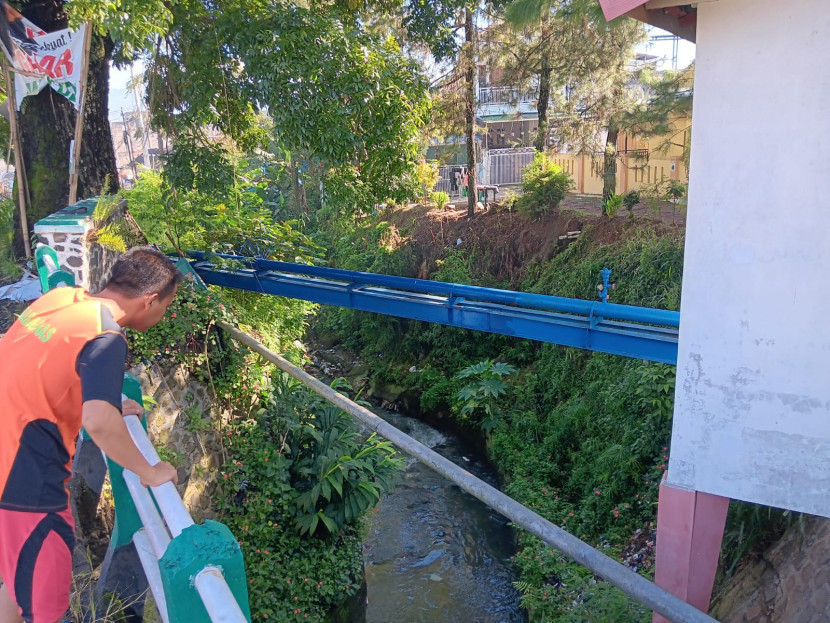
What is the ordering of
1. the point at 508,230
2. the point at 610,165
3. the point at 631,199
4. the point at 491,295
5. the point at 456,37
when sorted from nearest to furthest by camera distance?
the point at 491,295
the point at 631,199
the point at 610,165
the point at 456,37
the point at 508,230

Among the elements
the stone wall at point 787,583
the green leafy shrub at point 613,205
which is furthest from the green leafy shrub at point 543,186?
the stone wall at point 787,583

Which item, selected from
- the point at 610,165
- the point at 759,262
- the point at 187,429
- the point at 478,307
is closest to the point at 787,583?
the point at 759,262

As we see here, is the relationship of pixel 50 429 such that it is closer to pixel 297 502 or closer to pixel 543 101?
pixel 297 502

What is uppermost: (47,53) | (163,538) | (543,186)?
(47,53)

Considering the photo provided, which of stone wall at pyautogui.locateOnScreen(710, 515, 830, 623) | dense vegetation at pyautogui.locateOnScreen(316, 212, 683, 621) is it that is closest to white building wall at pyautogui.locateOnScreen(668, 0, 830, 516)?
stone wall at pyautogui.locateOnScreen(710, 515, 830, 623)

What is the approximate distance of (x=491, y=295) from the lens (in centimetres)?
719

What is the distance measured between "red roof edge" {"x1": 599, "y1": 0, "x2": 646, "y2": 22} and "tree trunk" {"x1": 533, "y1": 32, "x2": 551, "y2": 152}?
392 inches

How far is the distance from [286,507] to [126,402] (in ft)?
13.6

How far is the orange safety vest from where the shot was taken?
2.06 m

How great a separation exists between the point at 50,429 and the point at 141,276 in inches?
23.5

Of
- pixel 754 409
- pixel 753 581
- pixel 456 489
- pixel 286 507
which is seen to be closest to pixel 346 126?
pixel 286 507

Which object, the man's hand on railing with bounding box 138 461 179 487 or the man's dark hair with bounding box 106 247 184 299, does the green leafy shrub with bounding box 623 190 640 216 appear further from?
the man's hand on railing with bounding box 138 461 179 487

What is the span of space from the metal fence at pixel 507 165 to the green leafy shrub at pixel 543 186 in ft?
22.7

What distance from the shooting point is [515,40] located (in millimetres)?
13133
